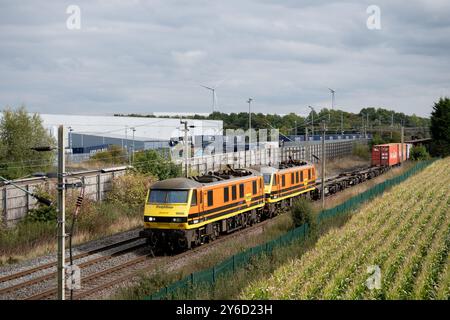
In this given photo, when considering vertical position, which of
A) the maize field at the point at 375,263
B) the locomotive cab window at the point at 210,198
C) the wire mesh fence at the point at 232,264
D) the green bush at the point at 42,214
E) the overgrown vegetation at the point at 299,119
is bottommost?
the maize field at the point at 375,263

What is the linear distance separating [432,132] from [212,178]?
70.8 meters

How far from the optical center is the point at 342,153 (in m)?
89.5

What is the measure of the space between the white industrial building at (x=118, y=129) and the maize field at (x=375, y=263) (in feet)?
166

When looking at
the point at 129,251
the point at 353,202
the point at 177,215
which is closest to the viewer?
the point at 177,215

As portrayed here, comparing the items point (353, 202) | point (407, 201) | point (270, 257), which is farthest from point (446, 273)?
point (407, 201)

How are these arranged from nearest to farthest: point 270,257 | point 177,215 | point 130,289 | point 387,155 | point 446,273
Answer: point 130,289
point 446,273
point 270,257
point 177,215
point 387,155

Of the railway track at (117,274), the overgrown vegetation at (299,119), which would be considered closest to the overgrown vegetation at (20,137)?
the railway track at (117,274)

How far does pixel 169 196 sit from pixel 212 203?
2.80 metres

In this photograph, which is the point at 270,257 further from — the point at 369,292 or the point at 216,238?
the point at 216,238

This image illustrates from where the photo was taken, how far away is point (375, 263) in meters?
22.4

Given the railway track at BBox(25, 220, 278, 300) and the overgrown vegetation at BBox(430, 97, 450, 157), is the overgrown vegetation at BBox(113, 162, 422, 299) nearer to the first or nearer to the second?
the railway track at BBox(25, 220, 278, 300)

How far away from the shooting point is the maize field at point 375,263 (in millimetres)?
18359

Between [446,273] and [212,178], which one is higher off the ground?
[212,178]

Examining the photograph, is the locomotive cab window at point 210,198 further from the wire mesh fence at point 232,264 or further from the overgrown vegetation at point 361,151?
the overgrown vegetation at point 361,151
